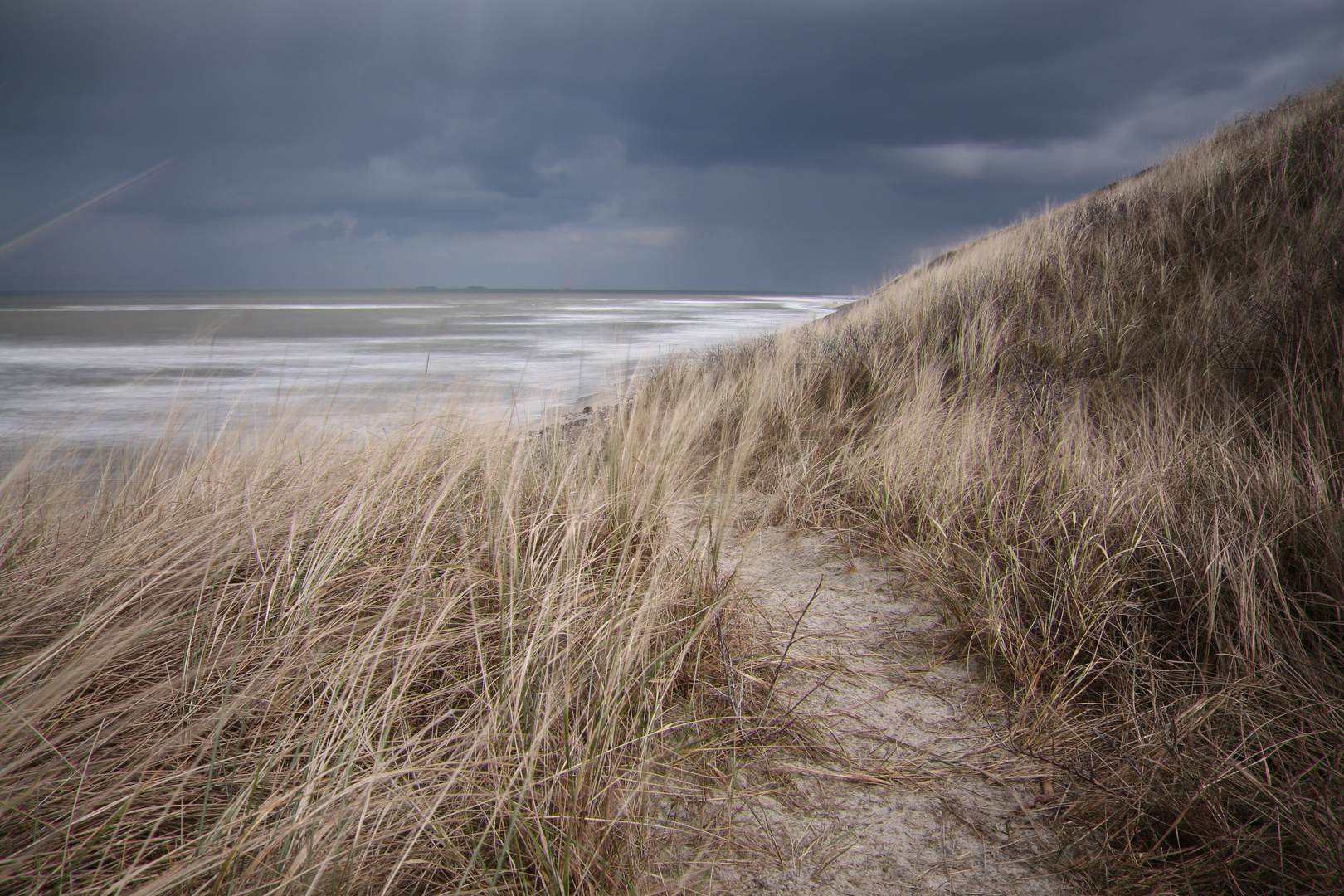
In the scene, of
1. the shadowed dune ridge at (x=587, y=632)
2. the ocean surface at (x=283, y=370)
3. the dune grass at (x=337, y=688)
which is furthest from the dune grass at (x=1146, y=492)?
the ocean surface at (x=283, y=370)

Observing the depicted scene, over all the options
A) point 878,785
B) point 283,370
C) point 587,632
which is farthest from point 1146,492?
point 283,370

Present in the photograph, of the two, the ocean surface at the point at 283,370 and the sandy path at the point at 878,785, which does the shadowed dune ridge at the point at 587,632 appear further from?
the ocean surface at the point at 283,370

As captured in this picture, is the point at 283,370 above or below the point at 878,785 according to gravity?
above

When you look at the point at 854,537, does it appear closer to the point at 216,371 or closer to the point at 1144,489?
the point at 1144,489

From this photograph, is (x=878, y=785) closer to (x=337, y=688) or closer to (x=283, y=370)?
(x=337, y=688)

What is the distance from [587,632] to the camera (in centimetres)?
148

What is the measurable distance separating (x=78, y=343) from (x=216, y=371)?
7.32 meters

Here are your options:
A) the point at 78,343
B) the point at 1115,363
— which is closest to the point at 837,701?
the point at 1115,363

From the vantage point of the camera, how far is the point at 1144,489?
2029 millimetres

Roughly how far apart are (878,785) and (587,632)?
712mm

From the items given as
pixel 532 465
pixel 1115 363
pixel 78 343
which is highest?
pixel 1115 363

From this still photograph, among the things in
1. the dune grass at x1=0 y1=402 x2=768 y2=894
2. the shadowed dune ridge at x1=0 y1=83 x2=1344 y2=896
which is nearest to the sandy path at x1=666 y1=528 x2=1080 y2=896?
the shadowed dune ridge at x1=0 y1=83 x2=1344 y2=896

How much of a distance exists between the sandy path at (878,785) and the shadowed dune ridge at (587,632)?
94mm

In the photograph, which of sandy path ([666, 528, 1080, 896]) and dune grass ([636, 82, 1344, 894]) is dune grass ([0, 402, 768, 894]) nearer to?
sandy path ([666, 528, 1080, 896])
